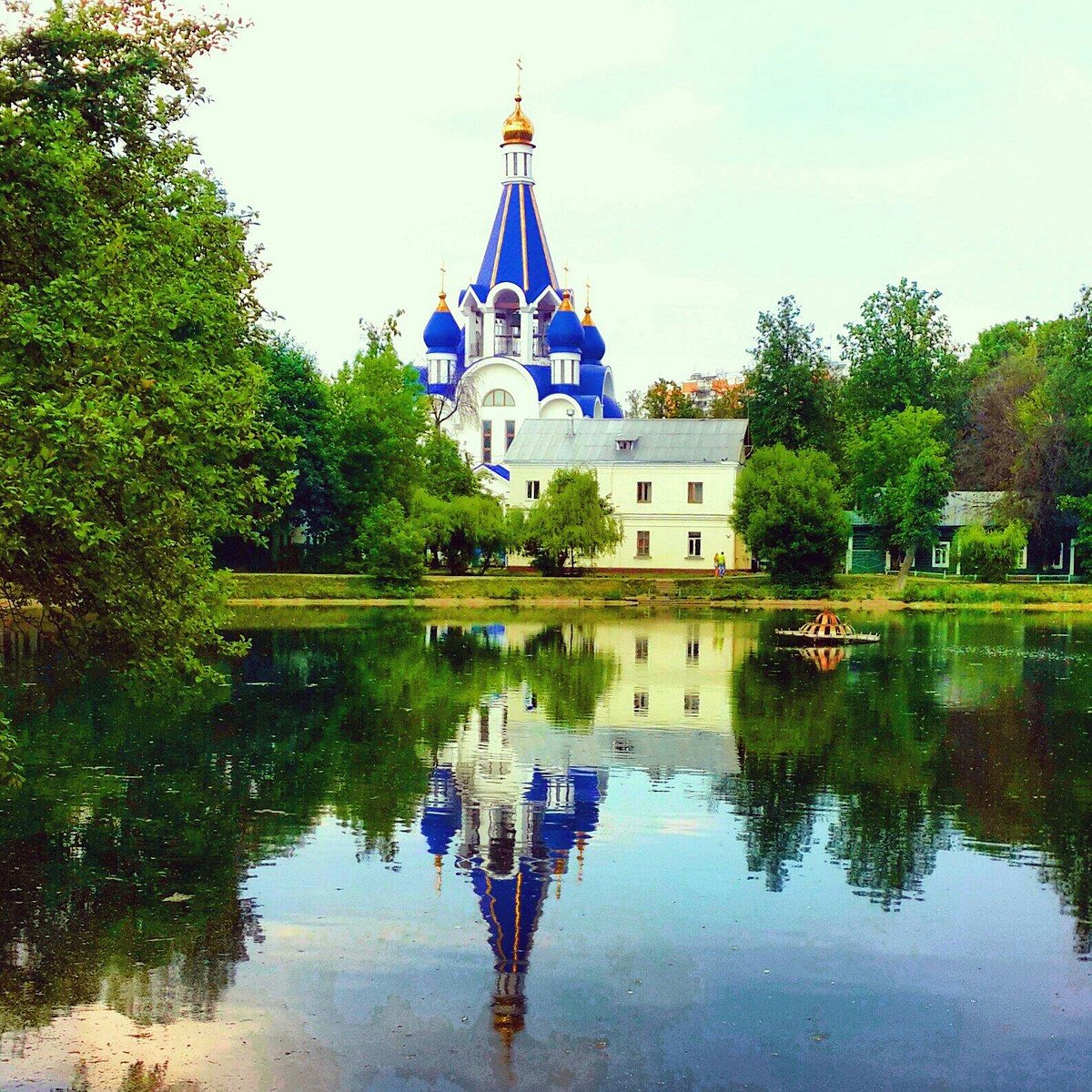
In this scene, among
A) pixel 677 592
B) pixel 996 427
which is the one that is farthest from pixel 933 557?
pixel 677 592

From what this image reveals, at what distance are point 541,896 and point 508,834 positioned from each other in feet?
6.87

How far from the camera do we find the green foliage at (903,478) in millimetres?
55312

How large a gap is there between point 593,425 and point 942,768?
48312 millimetres

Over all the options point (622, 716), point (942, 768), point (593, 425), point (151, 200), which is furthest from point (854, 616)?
point (151, 200)

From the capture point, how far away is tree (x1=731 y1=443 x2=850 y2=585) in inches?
1994

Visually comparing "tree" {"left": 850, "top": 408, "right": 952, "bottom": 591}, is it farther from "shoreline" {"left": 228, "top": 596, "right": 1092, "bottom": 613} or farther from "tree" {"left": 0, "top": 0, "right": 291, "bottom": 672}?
"tree" {"left": 0, "top": 0, "right": 291, "bottom": 672}

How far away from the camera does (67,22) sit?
12.8 meters

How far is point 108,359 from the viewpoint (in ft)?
38.2

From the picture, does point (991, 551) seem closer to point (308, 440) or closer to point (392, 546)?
point (392, 546)

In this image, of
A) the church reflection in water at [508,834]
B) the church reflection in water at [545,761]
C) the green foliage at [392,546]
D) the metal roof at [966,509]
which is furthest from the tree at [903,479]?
the church reflection in water at [508,834]

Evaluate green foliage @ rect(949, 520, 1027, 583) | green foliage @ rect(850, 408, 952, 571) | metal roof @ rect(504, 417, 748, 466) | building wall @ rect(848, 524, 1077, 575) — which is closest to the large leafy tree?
building wall @ rect(848, 524, 1077, 575)

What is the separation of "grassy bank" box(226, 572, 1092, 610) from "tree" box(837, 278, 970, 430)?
14.7 metres

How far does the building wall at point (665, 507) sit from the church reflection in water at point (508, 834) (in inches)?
1736

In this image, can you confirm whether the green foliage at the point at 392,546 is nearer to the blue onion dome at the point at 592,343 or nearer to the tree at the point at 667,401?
the blue onion dome at the point at 592,343
